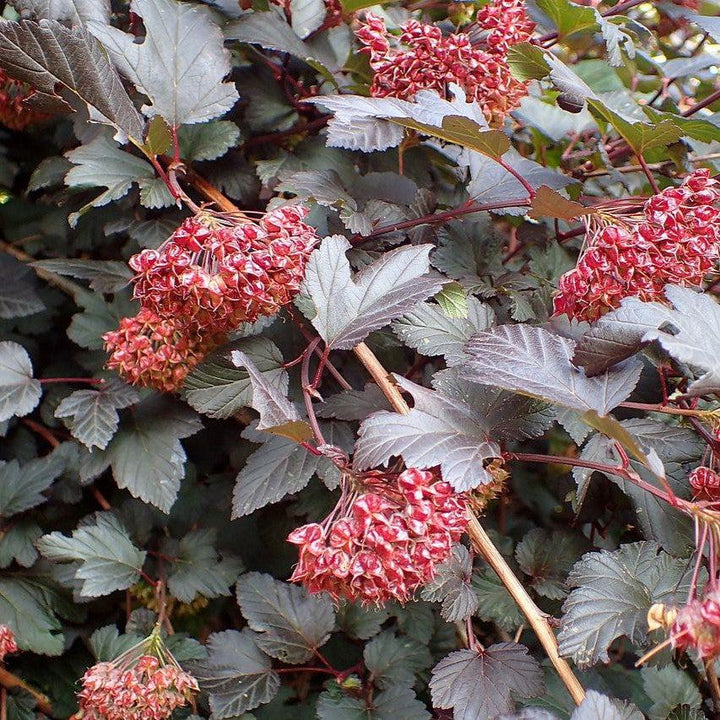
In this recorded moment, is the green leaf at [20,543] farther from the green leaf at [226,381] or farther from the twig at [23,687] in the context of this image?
the green leaf at [226,381]

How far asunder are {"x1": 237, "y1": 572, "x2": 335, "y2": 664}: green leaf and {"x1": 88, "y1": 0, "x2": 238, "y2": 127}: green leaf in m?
0.76

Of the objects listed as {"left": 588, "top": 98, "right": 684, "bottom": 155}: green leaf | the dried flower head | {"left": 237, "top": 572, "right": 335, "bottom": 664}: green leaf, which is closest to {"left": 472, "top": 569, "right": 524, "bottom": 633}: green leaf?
{"left": 237, "top": 572, "right": 335, "bottom": 664}: green leaf

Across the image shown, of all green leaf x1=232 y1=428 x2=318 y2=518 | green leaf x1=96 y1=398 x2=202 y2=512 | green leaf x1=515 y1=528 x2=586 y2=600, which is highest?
green leaf x1=232 y1=428 x2=318 y2=518

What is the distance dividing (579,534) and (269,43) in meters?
0.98

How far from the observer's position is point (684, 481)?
990mm

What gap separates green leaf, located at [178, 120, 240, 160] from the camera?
3.91ft

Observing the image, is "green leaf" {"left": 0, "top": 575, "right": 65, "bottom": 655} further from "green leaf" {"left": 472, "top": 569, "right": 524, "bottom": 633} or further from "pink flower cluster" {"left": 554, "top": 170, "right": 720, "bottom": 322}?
"pink flower cluster" {"left": 554, "top": 170, "right": 720, "bottom": 322}

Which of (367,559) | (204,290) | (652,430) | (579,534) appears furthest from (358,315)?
(579,534)

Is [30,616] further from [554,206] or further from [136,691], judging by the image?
[554,206]

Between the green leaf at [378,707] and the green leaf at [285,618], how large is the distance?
0.27 ft

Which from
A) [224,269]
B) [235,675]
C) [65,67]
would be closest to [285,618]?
[235,675]

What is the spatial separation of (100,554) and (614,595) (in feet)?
2.62

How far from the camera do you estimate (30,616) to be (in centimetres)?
125

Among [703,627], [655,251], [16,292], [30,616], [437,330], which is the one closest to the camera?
[703,627]
